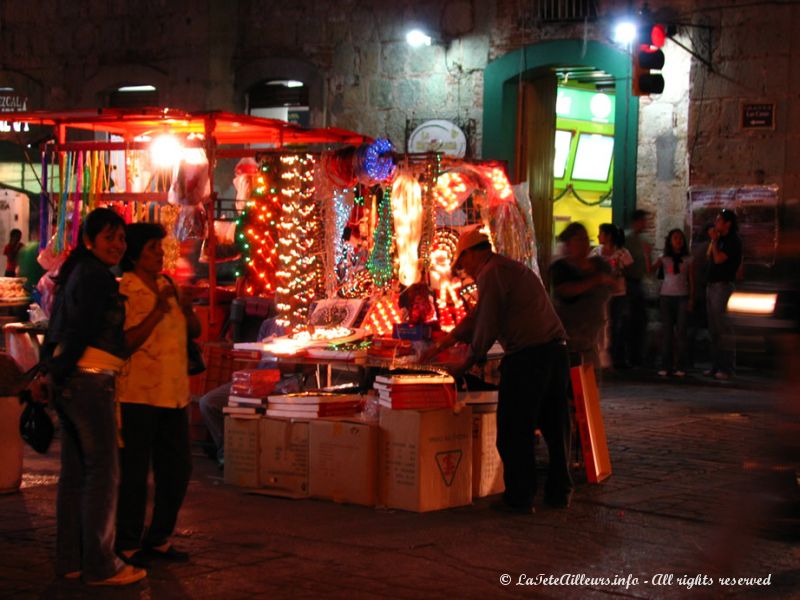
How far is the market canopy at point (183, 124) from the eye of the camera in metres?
10.8

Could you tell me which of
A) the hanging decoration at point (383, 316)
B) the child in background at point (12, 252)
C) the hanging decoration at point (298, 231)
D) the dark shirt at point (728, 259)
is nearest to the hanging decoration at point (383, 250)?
the hanging decoration at point (383, 316)

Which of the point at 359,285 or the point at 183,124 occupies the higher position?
the point at 183,124

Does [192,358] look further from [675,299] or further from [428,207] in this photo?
[675,299]

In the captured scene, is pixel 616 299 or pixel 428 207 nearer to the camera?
pixel 428 207

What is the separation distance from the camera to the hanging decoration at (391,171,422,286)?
10242 mm

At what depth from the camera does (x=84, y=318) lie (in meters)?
5.94

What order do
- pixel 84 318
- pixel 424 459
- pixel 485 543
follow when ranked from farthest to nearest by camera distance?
pixel 424 459 < pixel 485 543 < pixel 84 318

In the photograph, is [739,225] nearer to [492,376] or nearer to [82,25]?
[492,376]

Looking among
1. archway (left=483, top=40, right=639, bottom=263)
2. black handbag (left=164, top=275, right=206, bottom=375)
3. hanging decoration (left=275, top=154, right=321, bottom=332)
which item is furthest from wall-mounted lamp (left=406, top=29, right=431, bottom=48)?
black handbag (left=164, top=275, right=206, bottom=375)

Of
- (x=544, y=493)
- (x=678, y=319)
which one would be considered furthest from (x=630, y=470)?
(x=678, y=319)

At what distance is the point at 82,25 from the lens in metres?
20.8

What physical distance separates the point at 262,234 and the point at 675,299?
642 centimetres

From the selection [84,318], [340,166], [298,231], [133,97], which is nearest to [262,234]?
[298,231]

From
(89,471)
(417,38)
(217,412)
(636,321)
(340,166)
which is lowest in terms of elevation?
(217,412)
